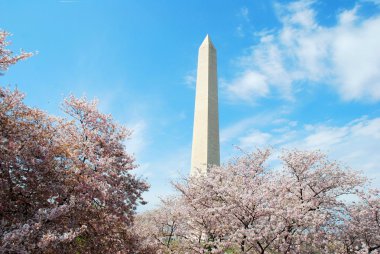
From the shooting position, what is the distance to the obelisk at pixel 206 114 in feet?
82.2

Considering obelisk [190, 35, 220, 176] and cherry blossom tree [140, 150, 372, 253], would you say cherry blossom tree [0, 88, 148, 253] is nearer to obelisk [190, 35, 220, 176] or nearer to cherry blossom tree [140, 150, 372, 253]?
cherry blossom tree [140, 150, 372, 253]

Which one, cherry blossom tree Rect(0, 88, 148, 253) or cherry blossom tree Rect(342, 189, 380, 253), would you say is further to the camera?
cherry blossom tree Rect(342, 189, 380, 253)

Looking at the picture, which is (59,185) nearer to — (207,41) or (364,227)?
(364,227)

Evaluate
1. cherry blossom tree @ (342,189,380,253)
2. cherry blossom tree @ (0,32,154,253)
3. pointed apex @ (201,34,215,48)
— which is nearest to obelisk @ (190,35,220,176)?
pointed apex @ (201,34,215,48)

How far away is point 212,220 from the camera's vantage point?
1282 cm

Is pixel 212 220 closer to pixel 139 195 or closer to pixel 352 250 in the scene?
pixel 139 195

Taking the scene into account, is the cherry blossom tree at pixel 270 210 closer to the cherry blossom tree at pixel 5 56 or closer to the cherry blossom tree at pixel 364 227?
the cherry blossom tree at pixel 364 227

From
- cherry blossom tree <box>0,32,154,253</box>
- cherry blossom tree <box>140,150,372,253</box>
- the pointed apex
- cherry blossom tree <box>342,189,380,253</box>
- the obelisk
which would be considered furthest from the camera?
the pointed apex

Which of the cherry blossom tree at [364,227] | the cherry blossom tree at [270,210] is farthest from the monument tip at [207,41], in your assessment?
the cherry blossom tree at [364,227]

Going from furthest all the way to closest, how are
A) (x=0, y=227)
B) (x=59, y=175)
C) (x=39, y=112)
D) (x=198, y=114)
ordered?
(x=198, y=114) → (x=39, y=112) → (x=59, y=175) → (x=0, y=227)

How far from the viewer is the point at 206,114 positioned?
2580cm

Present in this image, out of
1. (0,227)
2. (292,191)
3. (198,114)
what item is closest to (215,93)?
(198,114)

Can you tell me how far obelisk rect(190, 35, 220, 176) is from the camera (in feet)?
82.2

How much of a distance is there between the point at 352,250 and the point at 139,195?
9410mm
